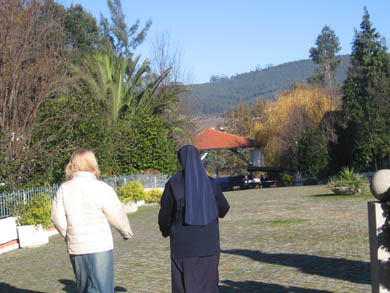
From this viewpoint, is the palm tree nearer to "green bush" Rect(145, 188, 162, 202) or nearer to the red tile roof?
"green bush" Rect(145, 188, 162, 202)

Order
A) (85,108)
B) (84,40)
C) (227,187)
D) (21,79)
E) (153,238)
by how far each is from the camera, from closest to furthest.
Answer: (153,238) → (21,79) → (85,108) → (84,40) → (227,187)

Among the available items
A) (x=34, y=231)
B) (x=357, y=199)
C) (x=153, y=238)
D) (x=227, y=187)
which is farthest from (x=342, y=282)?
(x=227, y=187)

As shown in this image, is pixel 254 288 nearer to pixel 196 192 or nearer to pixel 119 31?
pixel 196 192

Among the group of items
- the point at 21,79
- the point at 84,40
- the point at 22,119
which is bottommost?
the point at 22,119

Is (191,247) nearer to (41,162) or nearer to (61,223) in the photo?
(61,223)

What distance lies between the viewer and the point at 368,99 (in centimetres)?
3881

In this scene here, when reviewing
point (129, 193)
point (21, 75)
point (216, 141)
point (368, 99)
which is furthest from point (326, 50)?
point (21, 75)

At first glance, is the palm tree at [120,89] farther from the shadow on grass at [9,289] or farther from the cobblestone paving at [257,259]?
the shadow on grass at [9,289]

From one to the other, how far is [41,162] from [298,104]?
37.6 m

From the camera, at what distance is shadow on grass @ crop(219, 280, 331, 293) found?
6952 mm

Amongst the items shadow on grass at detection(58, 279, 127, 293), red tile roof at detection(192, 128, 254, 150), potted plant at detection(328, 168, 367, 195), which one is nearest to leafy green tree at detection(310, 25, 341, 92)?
red tile roof at detection(192, 128, 254, 150)

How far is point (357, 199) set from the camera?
2069 centimetres

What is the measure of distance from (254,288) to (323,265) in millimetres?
1696

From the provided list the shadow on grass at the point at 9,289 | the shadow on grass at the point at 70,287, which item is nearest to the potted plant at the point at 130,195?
the shadow on grass at the point at 9,289
